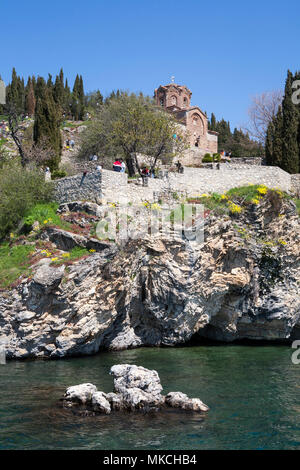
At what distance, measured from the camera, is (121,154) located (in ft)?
122

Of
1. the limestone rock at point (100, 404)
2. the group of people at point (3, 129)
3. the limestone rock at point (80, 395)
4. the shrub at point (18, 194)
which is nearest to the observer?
the limestone rock at point (100, 404)

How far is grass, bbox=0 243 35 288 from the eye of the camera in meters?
21.3

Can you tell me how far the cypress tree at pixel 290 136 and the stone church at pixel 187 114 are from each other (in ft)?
39.0

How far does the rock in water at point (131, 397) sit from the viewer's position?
12930mm

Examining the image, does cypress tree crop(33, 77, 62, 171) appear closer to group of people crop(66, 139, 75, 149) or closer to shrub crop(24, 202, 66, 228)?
group of people crop(66, 139, 75, 149)

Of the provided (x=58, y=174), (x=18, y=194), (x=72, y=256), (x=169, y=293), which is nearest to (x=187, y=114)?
(x=58, y=174)

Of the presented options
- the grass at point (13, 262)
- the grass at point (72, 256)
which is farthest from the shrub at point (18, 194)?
the grass at point (72, 256)

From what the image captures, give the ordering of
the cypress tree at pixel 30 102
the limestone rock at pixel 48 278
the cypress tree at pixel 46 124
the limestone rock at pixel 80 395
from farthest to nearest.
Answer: the cypress tree at pixel 30 102 < the cypress tree at pixel 46 124 < the limestone rock at pixel 48 278 < the limestone rock at pixel 80 395

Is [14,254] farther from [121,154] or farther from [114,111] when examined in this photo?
[114,111]

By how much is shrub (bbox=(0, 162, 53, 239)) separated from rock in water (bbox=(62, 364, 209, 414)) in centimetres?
1461

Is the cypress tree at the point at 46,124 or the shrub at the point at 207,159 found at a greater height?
the cypress tree at the point at 46,124

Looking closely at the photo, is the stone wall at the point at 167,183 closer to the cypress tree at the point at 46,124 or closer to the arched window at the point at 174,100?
the cypress tree at the point at 46,124
